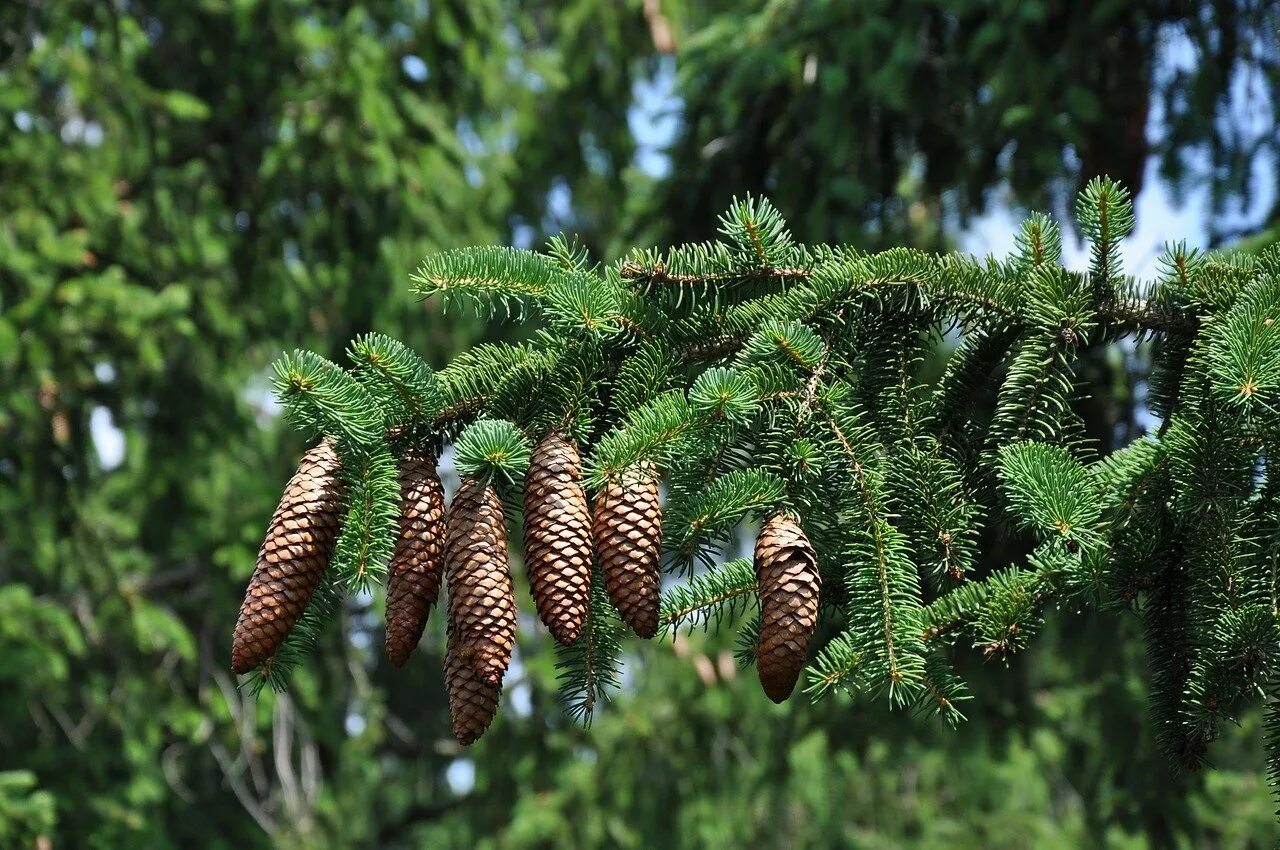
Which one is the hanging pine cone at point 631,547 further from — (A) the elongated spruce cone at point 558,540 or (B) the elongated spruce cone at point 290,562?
(B) the elongated spruce cone at point 290,562

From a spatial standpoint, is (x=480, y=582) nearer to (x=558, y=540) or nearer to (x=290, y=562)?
(x=558, y=540)

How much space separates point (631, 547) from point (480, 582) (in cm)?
15

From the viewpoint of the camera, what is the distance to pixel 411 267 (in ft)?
22.2

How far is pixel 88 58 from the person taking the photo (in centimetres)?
597

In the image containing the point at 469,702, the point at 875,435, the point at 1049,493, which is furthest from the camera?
the point at 875,435

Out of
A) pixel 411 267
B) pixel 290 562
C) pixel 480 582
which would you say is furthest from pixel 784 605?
pixel 411 267

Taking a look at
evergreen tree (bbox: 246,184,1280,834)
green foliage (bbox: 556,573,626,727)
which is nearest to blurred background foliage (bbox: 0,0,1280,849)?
evergreen tree (bbox: 246,184,1280,834)

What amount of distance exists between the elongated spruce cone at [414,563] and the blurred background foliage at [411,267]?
10.1 feet

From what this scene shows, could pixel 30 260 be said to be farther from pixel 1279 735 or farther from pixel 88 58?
pixel 1279 735

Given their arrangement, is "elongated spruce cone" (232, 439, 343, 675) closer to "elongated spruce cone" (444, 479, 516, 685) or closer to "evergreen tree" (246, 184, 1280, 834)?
"evergreen tree" (246, 184, 1280, 834)

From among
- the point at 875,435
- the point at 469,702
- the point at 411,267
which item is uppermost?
the point at 411,267

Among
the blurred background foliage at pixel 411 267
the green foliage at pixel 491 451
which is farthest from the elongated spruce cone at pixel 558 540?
the blurred background foliage at pixel 411 267

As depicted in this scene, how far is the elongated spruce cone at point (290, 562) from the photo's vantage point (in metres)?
1.47

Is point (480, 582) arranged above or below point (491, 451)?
below
